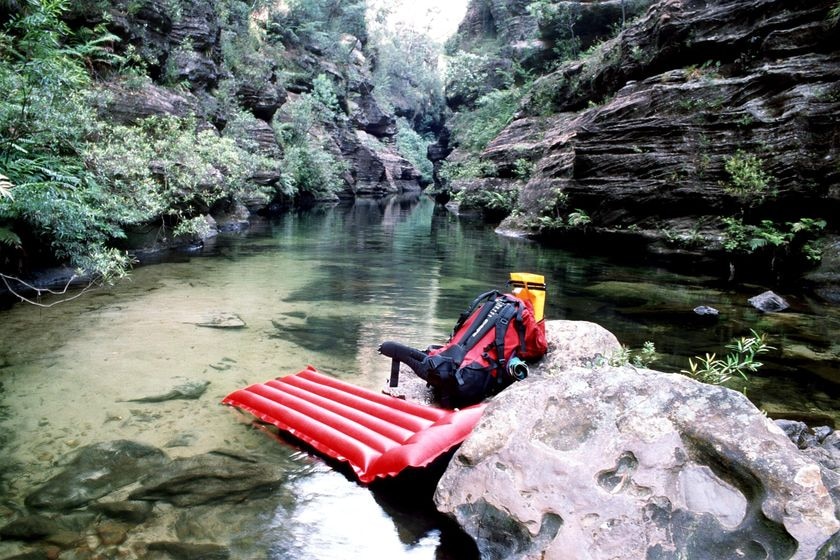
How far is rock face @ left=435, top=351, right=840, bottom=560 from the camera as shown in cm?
190

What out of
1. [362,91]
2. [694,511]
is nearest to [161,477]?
[694,511]

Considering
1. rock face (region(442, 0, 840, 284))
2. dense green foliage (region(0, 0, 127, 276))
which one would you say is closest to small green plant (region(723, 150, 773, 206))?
rock face (region(442, 0, 840, 284))

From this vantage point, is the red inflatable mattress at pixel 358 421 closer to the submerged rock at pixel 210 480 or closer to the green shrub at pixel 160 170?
the submerged rock at pixel 210 480

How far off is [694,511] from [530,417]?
75cm

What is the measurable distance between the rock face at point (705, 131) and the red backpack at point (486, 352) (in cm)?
849

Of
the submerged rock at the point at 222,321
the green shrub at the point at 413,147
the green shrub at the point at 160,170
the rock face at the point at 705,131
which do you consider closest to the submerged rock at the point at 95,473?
the submerged rock at the point at 222,321

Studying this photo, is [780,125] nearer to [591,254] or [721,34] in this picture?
[721,34]

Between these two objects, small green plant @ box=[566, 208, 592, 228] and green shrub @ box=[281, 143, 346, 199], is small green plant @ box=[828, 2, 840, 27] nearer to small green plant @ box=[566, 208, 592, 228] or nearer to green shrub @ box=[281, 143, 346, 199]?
small green plant @ box=[566, 208, 592, 228]

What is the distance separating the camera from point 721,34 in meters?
12.4

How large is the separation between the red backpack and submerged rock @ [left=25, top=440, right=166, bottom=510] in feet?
6.15

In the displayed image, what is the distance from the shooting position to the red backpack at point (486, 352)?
3.80 metres

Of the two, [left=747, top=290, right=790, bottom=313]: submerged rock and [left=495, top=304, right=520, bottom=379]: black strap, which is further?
[left=747, top=290, right=790, bottom=313]: submerged rock

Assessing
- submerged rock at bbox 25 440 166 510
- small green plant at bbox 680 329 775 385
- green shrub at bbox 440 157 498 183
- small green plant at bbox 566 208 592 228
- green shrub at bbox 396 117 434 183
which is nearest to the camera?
submerged rock at bbox 25 440 166 510

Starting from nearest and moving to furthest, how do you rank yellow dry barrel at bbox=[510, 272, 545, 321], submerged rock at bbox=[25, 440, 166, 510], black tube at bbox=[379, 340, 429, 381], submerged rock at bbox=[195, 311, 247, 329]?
submerged rock at bbox=[25, 440, 166, 510] → black tube at bbox=[379, 340, 429, 381] → yellow dry barrel at bbox=[510, 272, 545, 321] → submerged rock at bbox=[195, 311, 247, 329]
